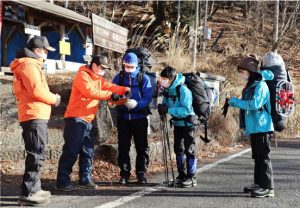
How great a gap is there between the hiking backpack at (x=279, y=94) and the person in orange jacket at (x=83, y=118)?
77.4 inches

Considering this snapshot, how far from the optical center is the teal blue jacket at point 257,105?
17.8 ft

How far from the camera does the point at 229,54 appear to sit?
62.1 ft

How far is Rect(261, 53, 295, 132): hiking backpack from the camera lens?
5.50 meters

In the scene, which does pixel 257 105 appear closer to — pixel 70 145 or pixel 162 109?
pixel 162 109

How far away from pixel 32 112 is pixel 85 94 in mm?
864

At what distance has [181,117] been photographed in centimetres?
597

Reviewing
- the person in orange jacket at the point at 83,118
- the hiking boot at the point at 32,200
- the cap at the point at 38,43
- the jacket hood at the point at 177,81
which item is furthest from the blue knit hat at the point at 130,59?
the hiking boot at the point at 32,200

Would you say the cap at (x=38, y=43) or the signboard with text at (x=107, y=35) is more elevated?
the signboard with text at (x=107, y=35)

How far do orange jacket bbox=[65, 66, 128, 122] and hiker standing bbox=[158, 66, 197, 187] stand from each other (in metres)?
0.63

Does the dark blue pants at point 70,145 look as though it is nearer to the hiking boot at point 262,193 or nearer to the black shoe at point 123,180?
the black shoe at point 123,180

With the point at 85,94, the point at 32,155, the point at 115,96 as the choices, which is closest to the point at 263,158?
the point at 115,96

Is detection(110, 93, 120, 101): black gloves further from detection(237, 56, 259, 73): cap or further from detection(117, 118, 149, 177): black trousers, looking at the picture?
detection(237, 56, 259, 73): cap

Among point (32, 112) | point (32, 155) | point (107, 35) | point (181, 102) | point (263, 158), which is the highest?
point (107, 35)

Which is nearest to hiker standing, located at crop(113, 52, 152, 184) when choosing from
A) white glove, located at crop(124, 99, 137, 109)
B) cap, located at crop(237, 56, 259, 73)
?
white glove, located at crop(124, 99, 137, 109)
